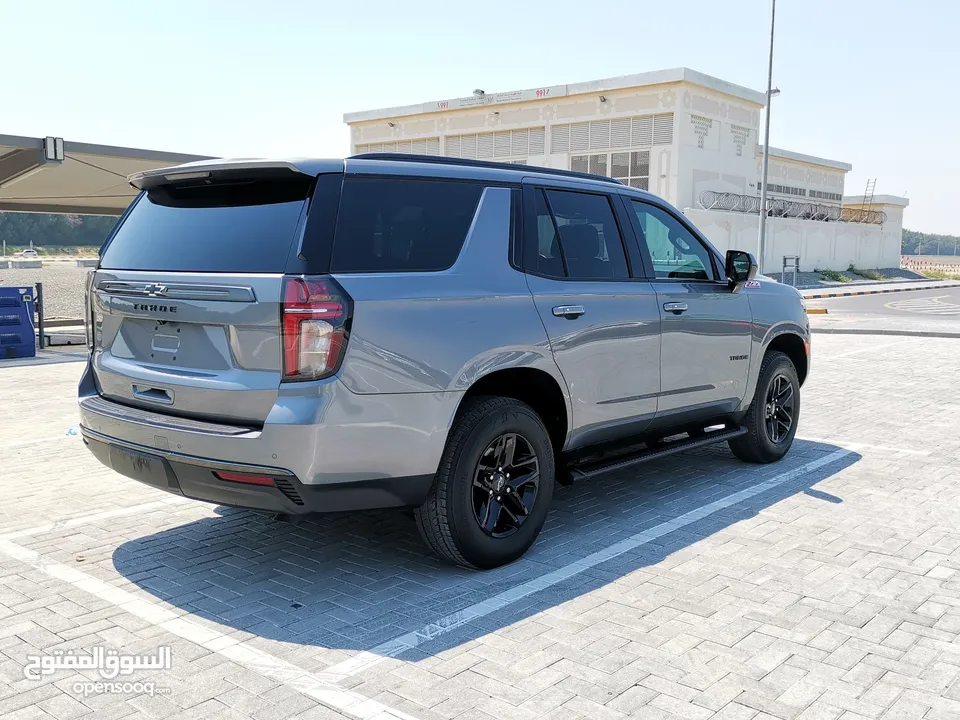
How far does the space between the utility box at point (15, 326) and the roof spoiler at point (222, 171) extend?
35.0 ft

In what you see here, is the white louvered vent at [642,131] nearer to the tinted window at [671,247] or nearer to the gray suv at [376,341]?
the tinted window at [671,247]

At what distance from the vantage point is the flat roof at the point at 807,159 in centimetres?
5522

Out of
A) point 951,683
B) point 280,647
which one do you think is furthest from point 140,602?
point 951,683

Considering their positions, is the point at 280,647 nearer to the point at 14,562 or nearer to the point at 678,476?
the point at 14,562

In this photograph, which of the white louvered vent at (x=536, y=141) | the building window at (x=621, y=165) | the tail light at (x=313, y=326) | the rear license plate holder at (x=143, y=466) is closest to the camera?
the tail light at (x=313, y=326)

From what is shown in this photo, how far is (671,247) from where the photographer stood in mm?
6055

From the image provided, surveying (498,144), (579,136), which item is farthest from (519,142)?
(579,136)

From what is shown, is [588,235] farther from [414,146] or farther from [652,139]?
[414,146]

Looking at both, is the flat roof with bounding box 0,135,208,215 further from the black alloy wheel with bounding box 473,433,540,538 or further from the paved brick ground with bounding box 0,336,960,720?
the black alloy wheel with bounding box 473,433,540,538

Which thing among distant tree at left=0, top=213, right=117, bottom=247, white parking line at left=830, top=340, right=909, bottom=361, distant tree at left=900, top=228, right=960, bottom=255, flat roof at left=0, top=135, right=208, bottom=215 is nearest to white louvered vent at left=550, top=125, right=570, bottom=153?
flat roof at left=0, top=135, right=208, bottom=215

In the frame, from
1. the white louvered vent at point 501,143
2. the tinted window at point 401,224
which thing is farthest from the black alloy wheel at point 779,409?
the white louvered vent at point 501,143

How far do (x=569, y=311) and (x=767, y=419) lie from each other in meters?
2.76

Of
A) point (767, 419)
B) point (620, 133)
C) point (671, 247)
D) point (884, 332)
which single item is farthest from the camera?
point (620, 133)

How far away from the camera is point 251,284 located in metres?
3.90
